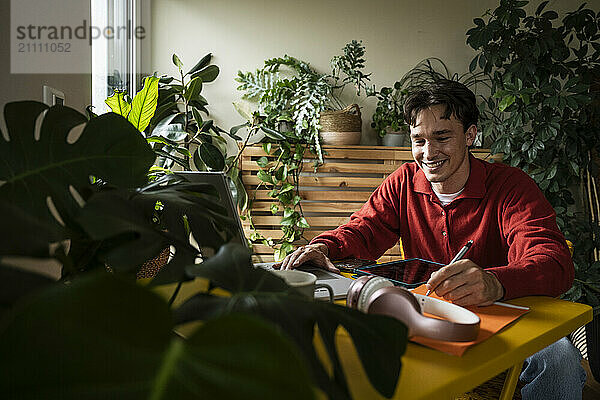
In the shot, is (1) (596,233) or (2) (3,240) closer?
(2) (3,240)

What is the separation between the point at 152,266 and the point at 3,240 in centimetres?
160

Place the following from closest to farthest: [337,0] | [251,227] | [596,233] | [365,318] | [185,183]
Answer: [365,318] → [185,183] → [596,233] → [251,227] → [337,0]

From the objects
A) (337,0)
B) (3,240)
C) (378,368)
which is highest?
(337,0)

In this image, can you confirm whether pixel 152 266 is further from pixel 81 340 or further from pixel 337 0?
pixel 337 0

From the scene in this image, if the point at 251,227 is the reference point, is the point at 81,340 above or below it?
above

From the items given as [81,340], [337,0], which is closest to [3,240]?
[81,340]

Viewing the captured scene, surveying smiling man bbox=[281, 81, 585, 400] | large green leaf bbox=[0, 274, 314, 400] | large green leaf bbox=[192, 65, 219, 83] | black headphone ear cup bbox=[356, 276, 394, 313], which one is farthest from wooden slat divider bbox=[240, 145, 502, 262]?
large green leaf bbox=[0, 274, 314, 400]

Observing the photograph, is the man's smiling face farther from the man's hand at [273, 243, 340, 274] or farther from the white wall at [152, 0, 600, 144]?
the white wall at [152, 0, 600, 144]

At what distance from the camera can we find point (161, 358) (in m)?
0.31

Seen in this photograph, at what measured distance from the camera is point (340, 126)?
11.2 ft

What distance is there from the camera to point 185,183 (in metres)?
0.82

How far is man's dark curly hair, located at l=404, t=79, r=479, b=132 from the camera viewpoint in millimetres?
1968

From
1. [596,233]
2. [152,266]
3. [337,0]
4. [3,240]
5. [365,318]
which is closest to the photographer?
[3,240]

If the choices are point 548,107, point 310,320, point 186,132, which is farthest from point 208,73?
point 310,320
